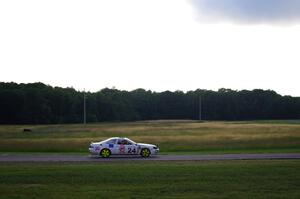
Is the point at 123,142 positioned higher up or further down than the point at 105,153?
higher up

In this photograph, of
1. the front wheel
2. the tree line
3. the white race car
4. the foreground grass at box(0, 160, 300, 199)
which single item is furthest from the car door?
the tree line

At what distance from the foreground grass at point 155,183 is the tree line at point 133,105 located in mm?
108169

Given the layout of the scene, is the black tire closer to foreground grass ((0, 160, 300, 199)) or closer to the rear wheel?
the rear wheel

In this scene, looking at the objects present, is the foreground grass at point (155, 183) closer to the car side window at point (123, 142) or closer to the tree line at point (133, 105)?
the car side window at point (123, 142)

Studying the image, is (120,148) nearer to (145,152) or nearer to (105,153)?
(105,153)

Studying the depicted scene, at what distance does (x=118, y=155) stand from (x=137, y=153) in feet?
6.31

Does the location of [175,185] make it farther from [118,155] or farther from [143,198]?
[118,155]

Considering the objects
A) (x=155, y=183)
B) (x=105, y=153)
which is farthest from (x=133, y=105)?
(x=155, y=183)

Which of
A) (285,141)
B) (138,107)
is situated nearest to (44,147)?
(285,141)

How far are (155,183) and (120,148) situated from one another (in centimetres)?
1571

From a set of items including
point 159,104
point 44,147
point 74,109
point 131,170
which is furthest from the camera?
point 159,104

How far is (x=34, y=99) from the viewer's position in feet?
422

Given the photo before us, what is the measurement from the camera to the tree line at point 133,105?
412ft

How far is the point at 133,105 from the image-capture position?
16650 cm
